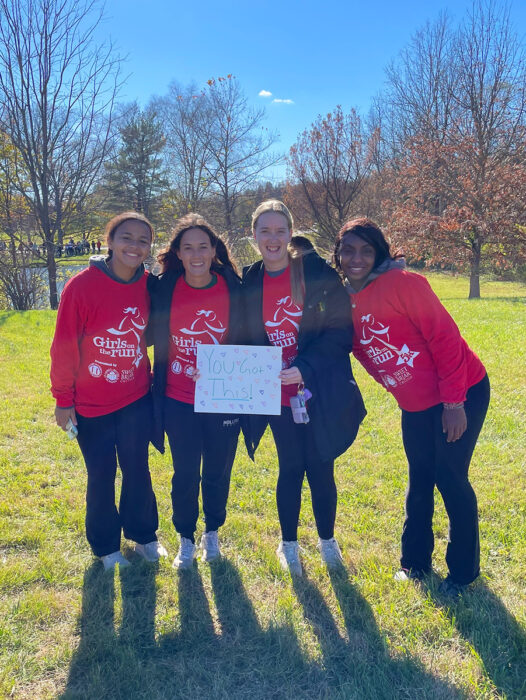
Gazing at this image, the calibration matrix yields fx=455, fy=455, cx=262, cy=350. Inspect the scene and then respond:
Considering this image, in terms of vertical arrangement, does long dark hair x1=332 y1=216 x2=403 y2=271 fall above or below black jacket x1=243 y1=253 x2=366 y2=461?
above

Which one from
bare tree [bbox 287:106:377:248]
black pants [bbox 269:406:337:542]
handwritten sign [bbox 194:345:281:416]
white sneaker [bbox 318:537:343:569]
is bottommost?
white sneaker [bbox 318:537:343:569]

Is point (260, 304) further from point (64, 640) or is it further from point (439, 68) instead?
point (439, 68)

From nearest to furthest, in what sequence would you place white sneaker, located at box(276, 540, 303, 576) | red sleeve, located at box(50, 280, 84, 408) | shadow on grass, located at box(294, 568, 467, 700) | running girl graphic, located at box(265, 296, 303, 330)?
shadow on grass, located at box(294, 568, 467, 700) < red sleeve, located at box(50, 280, 84, 408) < running girl graphic, located at box(265, 296, 303, 330) < white sneaker, located at box(276, 540, 303, 576)

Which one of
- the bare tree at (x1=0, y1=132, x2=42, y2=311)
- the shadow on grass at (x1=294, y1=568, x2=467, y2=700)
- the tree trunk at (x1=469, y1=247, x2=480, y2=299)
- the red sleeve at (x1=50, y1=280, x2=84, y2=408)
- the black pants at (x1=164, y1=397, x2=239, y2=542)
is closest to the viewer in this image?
the shadow on grass at (x1=294, y1=568, x2=467, y2=700)

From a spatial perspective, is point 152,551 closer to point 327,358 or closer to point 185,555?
point 185,555

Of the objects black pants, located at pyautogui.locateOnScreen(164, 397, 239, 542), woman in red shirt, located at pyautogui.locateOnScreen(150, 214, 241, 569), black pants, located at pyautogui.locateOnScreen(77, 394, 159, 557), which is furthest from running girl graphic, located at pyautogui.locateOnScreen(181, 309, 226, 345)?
black pants, located at pyautogui.locateOnScreen(77, 394, 159, 557)

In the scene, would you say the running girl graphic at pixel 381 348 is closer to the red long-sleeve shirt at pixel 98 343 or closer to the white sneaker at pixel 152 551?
the red long-sleeve shirt at pixel 98 343

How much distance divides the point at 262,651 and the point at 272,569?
624 mm

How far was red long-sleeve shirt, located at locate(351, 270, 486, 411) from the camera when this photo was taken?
2.42 m

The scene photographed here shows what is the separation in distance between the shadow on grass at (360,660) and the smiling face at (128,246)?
2286 millimetres

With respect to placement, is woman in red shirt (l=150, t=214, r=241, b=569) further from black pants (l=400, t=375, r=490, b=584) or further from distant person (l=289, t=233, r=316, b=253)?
black pants (l=400, t=375, r=490, b=584)

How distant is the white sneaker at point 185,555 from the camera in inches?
120

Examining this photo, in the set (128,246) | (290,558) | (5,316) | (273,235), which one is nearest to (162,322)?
(128,246)

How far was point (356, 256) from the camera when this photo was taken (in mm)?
2564
